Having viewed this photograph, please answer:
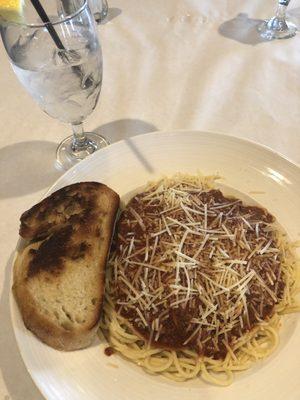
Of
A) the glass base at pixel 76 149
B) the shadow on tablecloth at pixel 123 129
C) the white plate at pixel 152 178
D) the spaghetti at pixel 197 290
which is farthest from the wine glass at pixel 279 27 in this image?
the spaghetti at pixel 197 290

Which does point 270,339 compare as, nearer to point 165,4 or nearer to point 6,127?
point 6,127

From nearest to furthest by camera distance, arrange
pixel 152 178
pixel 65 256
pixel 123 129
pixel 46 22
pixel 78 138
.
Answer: pixel 65 256 → pixel 46 22 → pixel 152 178 → pixel 78 138 → pixel 123 129

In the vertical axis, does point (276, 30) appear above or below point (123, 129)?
above

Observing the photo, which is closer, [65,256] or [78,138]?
[65,256]

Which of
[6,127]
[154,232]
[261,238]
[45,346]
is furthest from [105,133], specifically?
[45,346]

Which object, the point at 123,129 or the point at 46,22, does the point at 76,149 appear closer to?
the point at 123,129

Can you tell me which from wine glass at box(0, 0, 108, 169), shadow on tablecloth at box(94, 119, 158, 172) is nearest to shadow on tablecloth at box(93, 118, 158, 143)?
shadow on tablecloth at box(94, 119, 158, 172)

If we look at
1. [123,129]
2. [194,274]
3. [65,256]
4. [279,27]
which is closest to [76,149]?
[123,129]

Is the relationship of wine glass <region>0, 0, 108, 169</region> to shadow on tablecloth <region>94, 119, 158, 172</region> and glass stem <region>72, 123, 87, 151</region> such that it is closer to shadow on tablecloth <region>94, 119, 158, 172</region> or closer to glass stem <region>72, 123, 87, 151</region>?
glass stem <region>72, 123, 87, 151</region>
